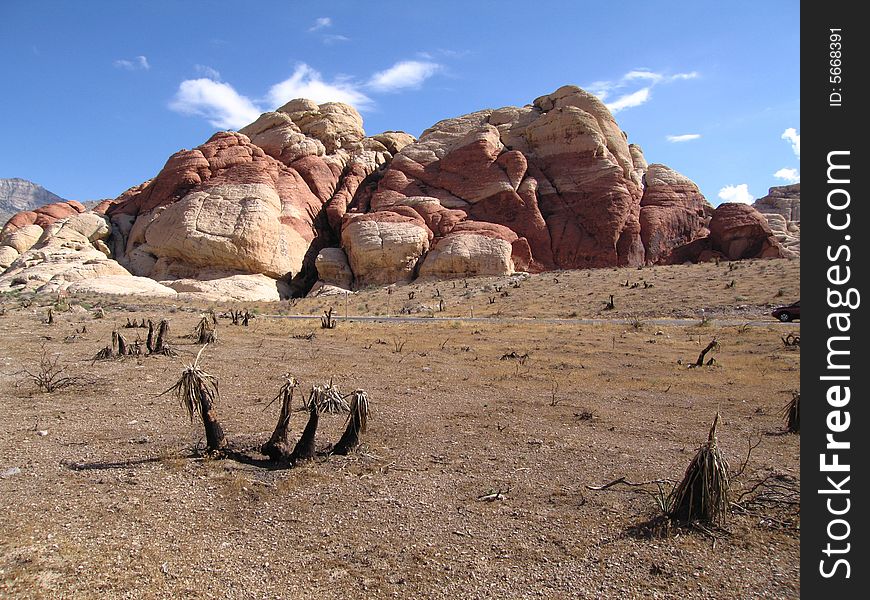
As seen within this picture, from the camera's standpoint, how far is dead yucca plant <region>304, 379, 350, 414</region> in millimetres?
7102

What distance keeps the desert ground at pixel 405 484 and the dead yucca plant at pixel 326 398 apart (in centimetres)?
Answer: 56

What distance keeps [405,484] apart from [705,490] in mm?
3428

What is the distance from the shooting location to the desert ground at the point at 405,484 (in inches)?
176

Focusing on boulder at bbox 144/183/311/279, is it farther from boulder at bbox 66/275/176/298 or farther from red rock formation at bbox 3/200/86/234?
red rock formation at bbox 3/200/86/234

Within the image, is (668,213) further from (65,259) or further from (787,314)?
(65,259)

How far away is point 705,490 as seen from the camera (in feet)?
17.3

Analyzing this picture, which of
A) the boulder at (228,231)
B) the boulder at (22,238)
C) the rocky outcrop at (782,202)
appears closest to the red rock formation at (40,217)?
the boulder at (22,238)

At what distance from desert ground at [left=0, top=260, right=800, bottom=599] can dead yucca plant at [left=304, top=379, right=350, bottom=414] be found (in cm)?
56

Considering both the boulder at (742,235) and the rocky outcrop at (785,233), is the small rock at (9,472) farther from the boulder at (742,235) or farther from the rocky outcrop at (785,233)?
the rocky outcrop at (785,233)

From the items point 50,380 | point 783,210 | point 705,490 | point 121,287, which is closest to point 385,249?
point 121,287

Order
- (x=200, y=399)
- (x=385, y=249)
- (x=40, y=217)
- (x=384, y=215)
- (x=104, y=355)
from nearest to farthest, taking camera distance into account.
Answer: (x=200, y=399) → (x=104, y=355) → (x=385, y=249) → (x=384, y=215) → (x=40, y=217)

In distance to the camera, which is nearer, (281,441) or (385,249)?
(281,441)

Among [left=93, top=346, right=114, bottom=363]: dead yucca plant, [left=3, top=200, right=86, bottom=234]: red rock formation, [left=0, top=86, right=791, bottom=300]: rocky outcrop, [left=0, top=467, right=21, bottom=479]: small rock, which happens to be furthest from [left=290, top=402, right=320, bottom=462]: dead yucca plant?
[left=3, top=200, right=86, bottom=234]: red rock formation
